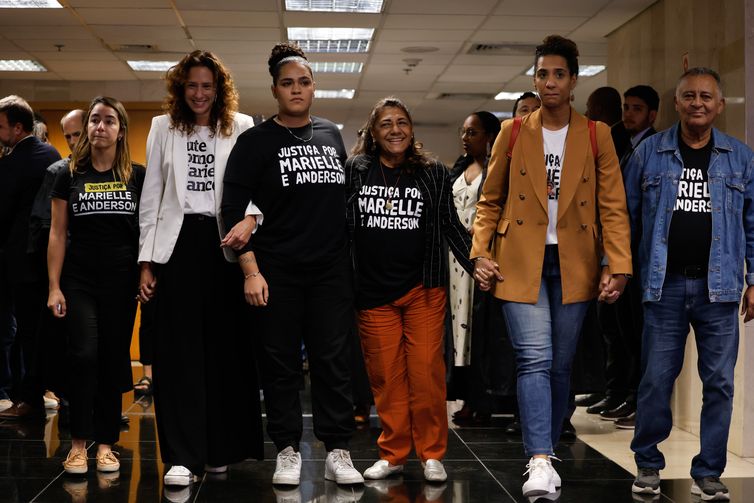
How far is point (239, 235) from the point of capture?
362 cm

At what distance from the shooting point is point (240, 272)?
3.84 metres

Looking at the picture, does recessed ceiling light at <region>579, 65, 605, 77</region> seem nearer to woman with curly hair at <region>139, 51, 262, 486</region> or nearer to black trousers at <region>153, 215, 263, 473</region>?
woman with curly hair at <region>139, 51, 262, 486</region>

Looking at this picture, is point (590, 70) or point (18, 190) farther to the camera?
point (590, 70)

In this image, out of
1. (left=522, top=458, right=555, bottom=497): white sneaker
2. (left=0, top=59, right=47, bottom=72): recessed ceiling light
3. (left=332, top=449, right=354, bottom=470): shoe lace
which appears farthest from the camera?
(left=0, top=59, right=47, bottom=72): recessed ceiling light

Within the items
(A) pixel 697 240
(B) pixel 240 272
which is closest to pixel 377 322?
(B) pixel 240 272

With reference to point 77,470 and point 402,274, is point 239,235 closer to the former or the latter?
point 402,274

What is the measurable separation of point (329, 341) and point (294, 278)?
11.1 inches

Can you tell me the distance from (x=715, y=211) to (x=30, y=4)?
564 centimetres

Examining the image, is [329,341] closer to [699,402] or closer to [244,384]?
[244,384]

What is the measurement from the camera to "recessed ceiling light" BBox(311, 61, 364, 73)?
10125mm

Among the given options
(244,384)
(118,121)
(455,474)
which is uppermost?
(118,121)

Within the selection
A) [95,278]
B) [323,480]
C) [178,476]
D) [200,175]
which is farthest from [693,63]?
[178,476]

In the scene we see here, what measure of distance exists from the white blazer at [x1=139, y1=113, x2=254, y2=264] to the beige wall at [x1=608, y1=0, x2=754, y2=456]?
8.44 feet

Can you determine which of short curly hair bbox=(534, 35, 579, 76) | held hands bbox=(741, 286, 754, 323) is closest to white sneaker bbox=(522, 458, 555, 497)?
held hands bbox=(741, 286, 754, 323)
